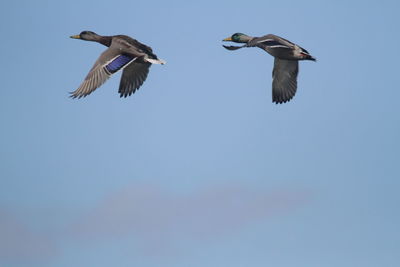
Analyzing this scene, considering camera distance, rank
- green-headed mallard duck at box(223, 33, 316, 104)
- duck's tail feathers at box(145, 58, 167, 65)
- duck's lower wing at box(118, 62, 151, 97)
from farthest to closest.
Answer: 1. duck's lower wing at box(118, 62, 151, 97)
2. green-headed mallard duck at box(223, 33, 316, 104)
3. duck's tail feathers at box(145, 58, 167, 65)

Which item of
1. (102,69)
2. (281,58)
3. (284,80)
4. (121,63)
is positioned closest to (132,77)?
(121,63)

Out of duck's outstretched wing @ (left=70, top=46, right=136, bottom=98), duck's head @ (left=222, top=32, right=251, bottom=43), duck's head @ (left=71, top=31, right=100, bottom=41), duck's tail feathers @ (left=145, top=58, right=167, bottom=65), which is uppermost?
duck's head @ (left=222, top=32, right=251, bottom=43)

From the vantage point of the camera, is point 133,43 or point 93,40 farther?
point 93,40

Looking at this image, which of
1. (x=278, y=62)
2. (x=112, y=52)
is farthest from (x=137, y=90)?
(x=278, y=62)

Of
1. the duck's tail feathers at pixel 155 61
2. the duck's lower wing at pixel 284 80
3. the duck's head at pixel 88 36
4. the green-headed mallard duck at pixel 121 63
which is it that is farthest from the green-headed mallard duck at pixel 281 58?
the duck's head at pixel 88 36

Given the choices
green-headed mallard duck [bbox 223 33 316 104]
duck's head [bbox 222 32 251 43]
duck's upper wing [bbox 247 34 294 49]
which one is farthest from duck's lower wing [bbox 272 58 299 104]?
duck's head [bbox 222 32 251 43]

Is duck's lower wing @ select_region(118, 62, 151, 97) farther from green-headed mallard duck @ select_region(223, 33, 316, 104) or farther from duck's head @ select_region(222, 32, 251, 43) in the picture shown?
duck's head @ select_region(222, 32, 251, 43)

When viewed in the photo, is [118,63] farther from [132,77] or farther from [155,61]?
[132,77]

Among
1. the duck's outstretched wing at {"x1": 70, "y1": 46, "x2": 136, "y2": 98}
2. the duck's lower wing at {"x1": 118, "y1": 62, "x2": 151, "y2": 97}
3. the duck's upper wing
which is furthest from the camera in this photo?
the duck's lower wing at {"x1": 118, "y1": 62, "x2": 151, "y2": 97}

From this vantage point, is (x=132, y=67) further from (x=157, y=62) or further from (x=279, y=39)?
(x=279, y=39)

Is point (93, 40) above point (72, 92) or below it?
above

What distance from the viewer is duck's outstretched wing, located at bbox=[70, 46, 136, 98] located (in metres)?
25.7

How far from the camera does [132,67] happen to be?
29.1 meters

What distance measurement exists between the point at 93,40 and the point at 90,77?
4520 millimetres
